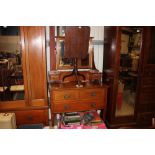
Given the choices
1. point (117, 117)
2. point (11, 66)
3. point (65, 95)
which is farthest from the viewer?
point (117, 117)

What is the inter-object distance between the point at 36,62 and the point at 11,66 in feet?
1.07

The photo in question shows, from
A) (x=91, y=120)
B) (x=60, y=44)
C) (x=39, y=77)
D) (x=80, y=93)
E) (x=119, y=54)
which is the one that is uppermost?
(x=60, y=44)

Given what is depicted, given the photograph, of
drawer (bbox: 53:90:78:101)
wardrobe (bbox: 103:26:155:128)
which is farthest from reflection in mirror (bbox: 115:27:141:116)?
drawer (bbox: 53:90:78:101)

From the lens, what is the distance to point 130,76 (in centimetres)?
242

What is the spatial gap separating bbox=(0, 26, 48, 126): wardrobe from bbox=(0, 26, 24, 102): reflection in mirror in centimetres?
5

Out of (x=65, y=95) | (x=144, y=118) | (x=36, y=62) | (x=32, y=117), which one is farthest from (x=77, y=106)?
(x=144, y=118)

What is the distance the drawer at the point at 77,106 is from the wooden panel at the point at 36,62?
0.66ft

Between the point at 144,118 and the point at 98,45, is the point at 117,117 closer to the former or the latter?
the point at 144,118
